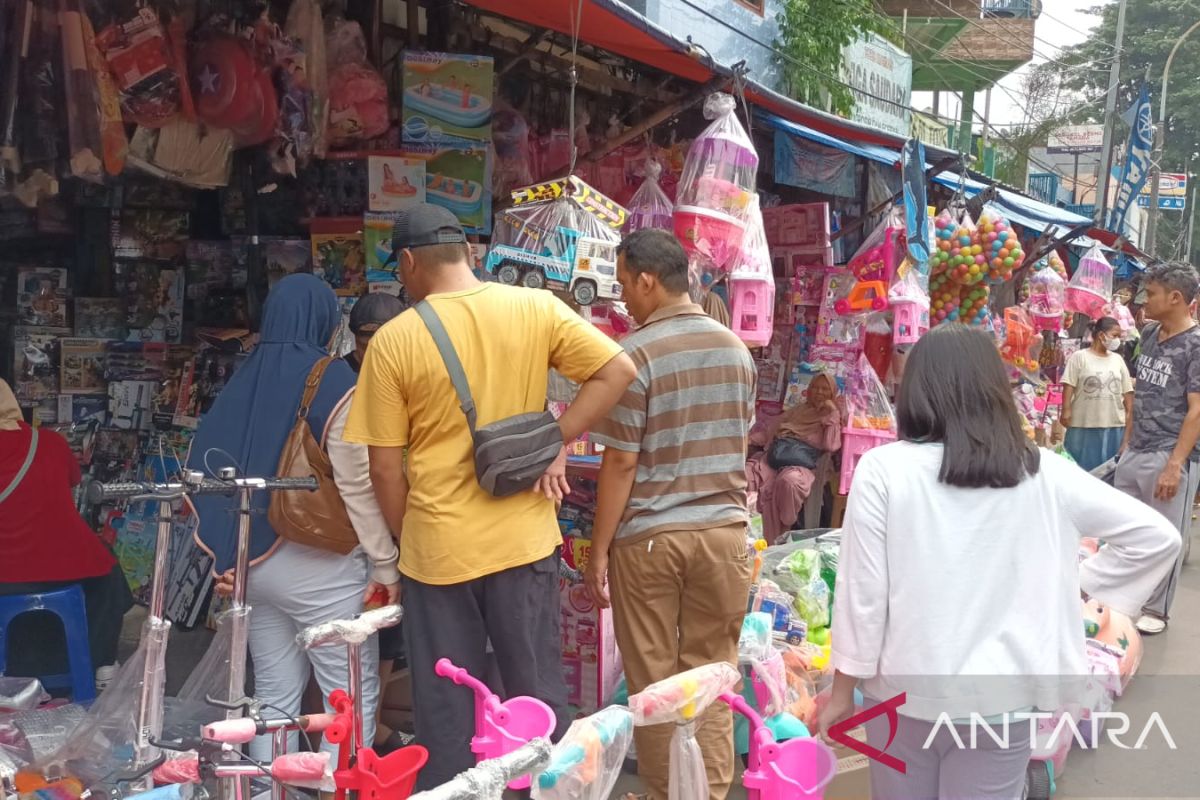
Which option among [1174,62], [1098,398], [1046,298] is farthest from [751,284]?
[1174,62]

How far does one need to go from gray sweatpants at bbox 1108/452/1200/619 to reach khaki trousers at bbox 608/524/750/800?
3526 millimetres

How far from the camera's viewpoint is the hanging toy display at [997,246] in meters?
6.06

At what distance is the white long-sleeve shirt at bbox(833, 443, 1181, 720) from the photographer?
81.9 inches

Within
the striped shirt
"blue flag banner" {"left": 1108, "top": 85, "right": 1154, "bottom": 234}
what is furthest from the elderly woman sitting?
"blue flag banner" {"left": 1108, "top": 85, "right": 1154, "bottom": 234}

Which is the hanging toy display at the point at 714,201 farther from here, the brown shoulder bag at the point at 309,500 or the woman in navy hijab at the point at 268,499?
the brown shoulder bag at the point at 309,500

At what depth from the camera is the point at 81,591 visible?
3.94m

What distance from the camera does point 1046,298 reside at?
28.0 ft

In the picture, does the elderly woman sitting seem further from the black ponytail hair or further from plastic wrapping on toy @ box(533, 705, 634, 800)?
plastic wrapping on toy @ box(533, 705, 634, 800)

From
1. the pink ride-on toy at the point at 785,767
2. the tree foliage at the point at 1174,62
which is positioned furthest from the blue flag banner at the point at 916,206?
the tree foliage at the point at 1174,62

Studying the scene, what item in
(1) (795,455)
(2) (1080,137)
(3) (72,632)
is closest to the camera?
(3) (72,632)

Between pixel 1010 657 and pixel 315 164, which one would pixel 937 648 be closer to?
pixel 1010 657

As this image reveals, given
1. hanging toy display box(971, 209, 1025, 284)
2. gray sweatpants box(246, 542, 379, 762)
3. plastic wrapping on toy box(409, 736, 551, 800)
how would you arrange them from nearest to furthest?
plastic wrapping on toy box(409, 736, 551, 800) < gray sweatpants box(246, 542, 379, 762) < hanging toy display box(971, 209, 1025, 284)

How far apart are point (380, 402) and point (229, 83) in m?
2.04

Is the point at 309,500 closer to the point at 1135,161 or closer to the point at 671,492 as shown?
the point at 671,492
